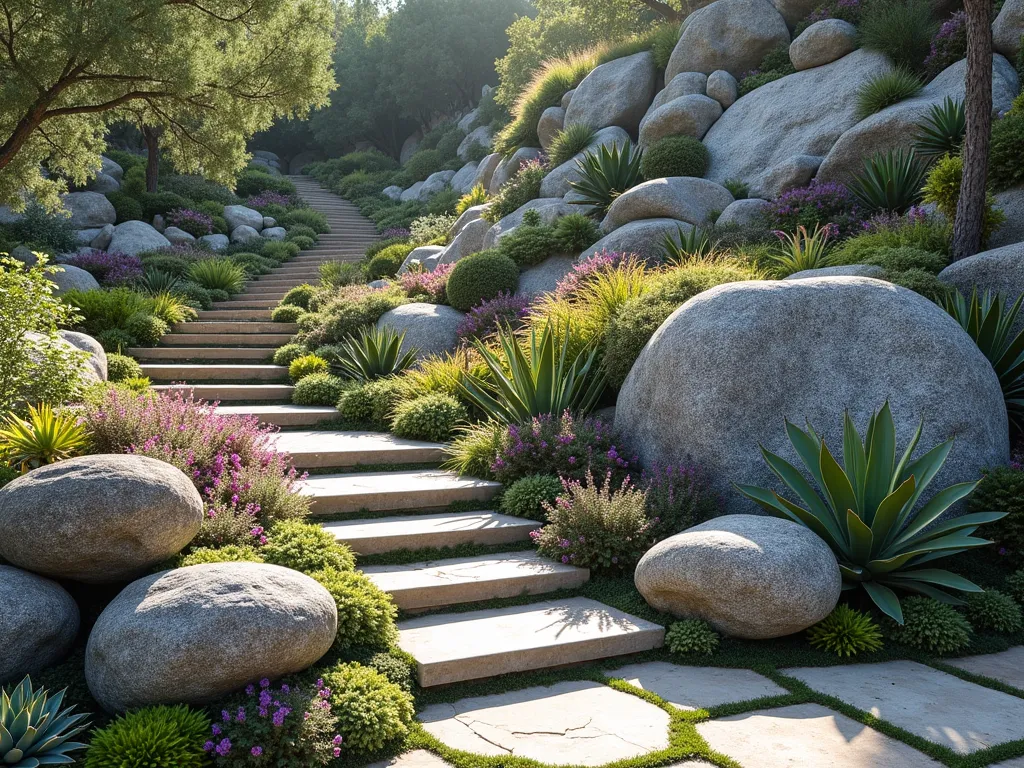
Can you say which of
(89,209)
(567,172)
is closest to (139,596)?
(567,172)

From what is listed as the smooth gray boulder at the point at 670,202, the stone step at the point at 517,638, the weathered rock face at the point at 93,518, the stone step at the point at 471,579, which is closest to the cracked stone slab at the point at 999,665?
the stone step at the point at 517,638

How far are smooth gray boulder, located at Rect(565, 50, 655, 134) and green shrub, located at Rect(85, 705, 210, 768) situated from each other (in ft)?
54.9

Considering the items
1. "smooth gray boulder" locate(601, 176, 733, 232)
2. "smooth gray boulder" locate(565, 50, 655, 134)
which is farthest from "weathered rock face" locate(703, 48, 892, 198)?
"smooth gray boulder" locate(565, 50, 655, 134)

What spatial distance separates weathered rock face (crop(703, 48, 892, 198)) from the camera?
13414mm

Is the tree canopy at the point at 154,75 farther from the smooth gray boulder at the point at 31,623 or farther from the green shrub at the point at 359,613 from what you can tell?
the green shrub at the point at 359,613

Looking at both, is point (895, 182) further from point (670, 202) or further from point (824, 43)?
point (824, 43)

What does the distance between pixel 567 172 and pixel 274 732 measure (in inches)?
567

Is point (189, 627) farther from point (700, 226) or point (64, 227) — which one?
point (64, 227)

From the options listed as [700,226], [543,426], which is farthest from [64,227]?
[543,426]

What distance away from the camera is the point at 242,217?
24.3 meters

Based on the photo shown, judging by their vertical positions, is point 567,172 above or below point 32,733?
above

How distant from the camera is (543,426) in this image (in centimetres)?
715

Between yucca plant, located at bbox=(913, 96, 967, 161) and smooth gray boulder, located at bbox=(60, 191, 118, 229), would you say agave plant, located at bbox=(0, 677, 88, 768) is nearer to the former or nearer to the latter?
yucca plant, located at bbox=(913, 96, 967, 161)

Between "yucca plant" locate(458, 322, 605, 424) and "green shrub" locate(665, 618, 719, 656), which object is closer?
"green shrub" locate(665, 618, 719, 656)
